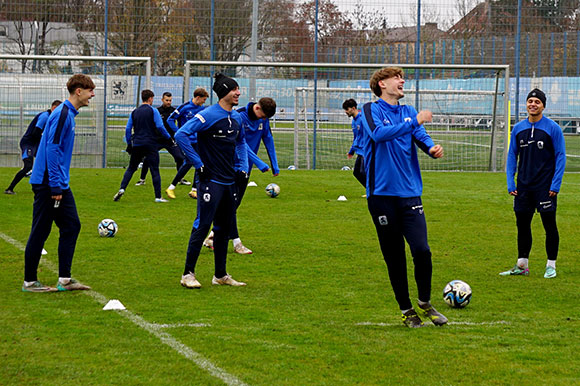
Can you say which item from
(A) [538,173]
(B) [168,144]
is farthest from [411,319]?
(B) [168,144]

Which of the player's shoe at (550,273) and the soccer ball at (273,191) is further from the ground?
the soccer ball at (273,191)

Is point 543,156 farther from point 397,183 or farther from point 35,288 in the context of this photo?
point 35,288

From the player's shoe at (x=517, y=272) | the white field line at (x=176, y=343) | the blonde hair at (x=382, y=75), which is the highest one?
the blonde hair at (x=382, y=75)

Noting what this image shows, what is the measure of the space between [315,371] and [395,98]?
7.62 feet

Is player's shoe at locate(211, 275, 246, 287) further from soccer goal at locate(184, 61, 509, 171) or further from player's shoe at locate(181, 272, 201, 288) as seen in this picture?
soccer goal at locate(184, 61, 509, 171)

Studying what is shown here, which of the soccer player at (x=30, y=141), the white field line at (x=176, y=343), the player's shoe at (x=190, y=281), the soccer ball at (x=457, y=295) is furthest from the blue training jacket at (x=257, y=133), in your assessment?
the soccer player at (x=30, y=141)

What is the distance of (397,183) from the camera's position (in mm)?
6348

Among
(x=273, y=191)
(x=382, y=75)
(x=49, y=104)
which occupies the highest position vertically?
(x=49, y=104)

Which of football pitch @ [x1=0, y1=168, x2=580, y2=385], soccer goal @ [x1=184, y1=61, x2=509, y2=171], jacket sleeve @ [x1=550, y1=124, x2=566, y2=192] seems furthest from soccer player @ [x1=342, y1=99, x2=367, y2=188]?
soccer goal @ [x1=184, y1=61, x2=509, y2=171]

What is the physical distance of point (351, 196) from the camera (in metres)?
16.7

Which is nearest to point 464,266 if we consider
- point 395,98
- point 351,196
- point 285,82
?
point 395,98

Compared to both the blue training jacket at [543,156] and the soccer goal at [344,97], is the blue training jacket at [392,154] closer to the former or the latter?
the blue training jacket at [543,156]

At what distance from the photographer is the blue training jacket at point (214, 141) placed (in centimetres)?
788

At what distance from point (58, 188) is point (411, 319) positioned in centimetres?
337
